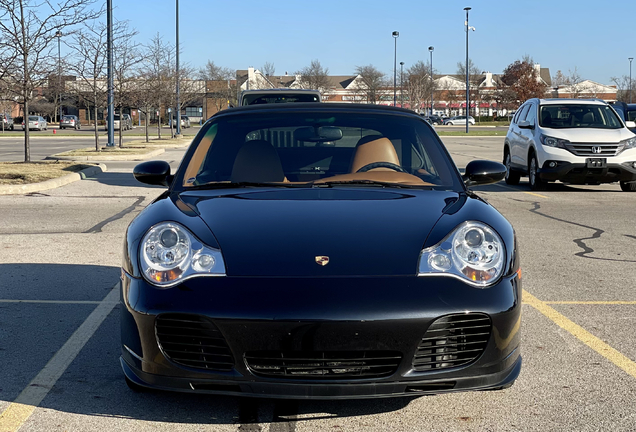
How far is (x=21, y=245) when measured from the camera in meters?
8.50

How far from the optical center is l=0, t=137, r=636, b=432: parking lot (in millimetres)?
3475

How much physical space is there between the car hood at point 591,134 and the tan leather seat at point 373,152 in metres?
10.6

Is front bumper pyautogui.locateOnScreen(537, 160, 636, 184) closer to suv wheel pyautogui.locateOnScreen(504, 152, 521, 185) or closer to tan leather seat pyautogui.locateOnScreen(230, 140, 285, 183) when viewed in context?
suv wheel pyautogui.locateOnScreen(504, 152, 521, 185)

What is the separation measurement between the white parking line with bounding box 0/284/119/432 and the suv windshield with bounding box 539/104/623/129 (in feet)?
38.8

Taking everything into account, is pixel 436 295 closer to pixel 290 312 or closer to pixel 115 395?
pixel 290 312

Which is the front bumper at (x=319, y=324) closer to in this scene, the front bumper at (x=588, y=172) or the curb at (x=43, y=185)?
the curb at (x=43, y=185)

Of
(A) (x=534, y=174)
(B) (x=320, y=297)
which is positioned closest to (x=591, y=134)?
(A) (x=534, y=174)

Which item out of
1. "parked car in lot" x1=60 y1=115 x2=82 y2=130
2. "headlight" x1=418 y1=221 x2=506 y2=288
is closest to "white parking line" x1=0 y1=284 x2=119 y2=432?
"headlight" x1=418 y1=221 x2=506 y2=288

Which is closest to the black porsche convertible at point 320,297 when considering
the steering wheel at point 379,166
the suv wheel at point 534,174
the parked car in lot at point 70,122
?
the steering wheel at point 379,166

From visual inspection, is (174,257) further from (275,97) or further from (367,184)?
(275,97)

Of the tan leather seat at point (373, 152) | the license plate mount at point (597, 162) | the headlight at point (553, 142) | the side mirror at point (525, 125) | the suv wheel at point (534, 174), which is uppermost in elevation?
the side mirror at point (525, 125)

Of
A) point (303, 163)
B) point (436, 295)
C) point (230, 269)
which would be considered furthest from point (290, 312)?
point (303, 163)

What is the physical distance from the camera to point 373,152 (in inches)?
191

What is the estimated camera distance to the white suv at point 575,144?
14414 mm
